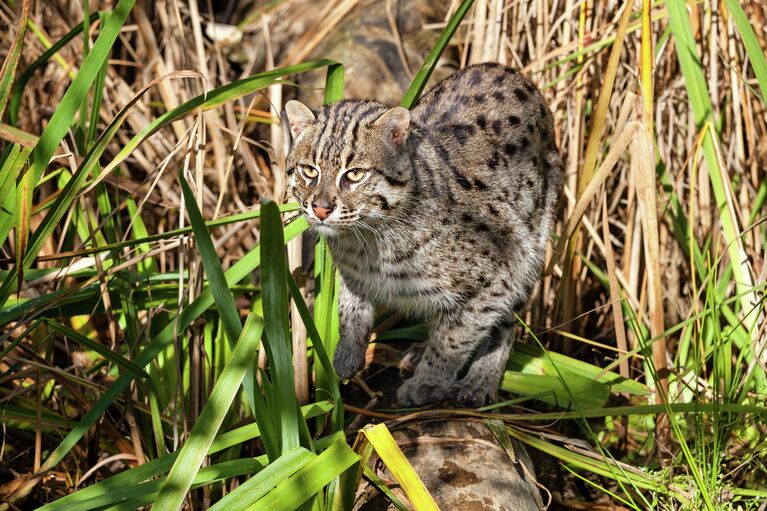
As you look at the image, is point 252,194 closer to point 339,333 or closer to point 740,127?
point 339,333

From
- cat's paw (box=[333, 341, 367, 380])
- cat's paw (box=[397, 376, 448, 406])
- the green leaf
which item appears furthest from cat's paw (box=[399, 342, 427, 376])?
the green leaf

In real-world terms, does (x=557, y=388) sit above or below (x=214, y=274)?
below

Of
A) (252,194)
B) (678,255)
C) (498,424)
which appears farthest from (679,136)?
(252,194)

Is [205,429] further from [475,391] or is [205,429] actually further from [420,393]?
[475,391]

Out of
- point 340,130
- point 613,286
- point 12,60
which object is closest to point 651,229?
point 613,286

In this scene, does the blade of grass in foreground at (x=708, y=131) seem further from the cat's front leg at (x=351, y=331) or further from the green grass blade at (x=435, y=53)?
the cat's front leg at (x=351, y=331)

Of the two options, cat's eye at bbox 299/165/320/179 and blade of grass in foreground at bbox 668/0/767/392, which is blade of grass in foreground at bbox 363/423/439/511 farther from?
blade of grass in foreground at bbox 668/0/767/392
